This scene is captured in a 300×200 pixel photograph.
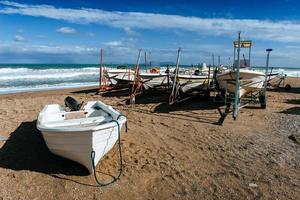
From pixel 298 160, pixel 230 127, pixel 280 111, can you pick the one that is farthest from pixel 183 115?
pixel 298 160

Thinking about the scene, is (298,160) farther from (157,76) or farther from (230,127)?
(157,76)

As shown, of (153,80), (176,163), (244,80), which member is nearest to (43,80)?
(153,80)

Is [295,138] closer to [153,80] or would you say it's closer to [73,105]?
[73,105]

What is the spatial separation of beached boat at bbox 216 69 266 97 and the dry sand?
5.45ft

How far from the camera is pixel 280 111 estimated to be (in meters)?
10.6

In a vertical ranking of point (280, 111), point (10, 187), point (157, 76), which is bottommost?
point (10, 187)

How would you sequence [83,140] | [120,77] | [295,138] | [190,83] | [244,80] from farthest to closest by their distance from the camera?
[120,77], [190,83], [244,80], [295,138], [83,140]

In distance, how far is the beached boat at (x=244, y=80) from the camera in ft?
33.6

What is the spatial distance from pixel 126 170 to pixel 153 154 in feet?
3.07

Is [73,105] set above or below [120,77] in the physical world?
below

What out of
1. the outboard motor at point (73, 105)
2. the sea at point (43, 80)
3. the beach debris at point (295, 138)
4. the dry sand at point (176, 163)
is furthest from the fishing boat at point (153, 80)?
the beach debris at point (295, 138)

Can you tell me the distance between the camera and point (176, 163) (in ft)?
18.9

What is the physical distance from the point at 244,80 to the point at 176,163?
574 cm

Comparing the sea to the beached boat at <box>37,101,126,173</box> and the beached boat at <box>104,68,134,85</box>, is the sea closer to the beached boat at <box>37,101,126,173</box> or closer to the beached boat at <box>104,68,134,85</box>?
the beached boat at <box>104,68,134,85</box>
